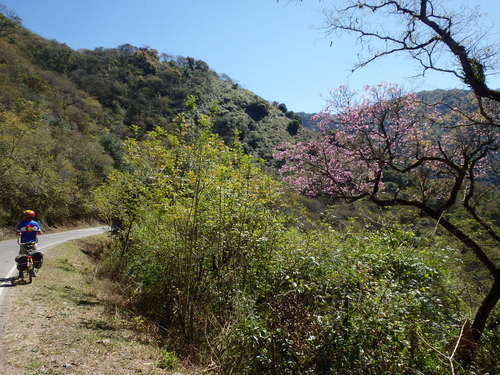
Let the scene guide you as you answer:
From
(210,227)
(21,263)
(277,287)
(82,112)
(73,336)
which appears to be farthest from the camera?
(82,112)

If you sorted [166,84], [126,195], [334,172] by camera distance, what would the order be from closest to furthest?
[334,172] < [126,195] < [166,84]

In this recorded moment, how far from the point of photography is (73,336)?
5.67 metres

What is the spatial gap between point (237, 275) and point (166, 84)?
239 feet

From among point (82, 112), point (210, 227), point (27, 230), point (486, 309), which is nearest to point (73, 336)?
point (210, 227)

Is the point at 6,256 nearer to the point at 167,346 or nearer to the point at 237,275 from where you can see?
the point at 167,346

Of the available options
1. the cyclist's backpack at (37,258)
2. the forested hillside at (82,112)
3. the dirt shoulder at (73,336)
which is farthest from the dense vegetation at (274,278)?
the cyclist's backpack at (37,258)

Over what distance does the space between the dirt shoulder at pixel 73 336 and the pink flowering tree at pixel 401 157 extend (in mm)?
5965

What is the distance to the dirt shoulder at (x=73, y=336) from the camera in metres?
Result: 4.62

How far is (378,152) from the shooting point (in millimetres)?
8414

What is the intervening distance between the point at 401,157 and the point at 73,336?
27.6 ft

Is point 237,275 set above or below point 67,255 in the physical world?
above

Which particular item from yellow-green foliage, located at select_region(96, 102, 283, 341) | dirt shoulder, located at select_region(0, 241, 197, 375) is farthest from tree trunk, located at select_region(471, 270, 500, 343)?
dirt shoulder, located at select_region(0, 241, 197, 375)

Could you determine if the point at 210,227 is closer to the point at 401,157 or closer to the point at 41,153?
the point at 401,157

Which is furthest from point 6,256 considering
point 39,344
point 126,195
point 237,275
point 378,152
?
point 378,152
